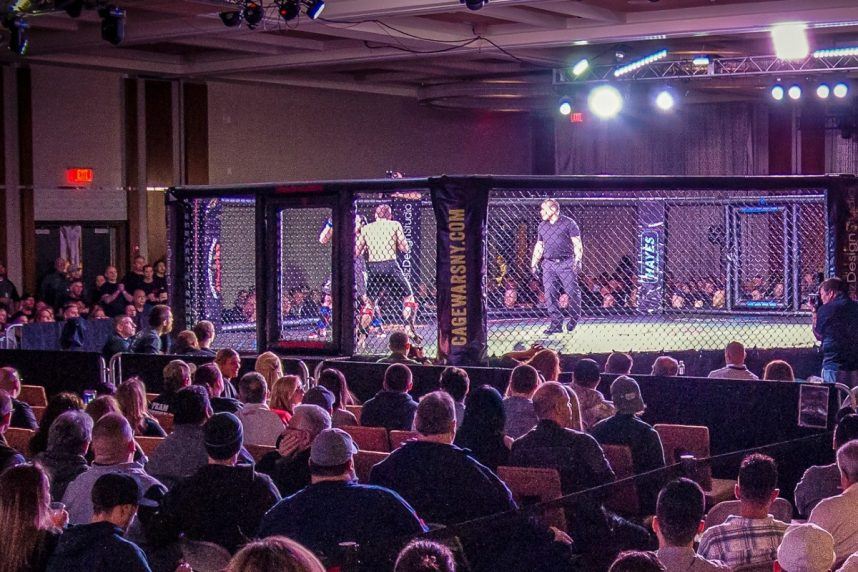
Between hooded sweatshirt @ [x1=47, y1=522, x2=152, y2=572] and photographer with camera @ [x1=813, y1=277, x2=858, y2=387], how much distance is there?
7199mm

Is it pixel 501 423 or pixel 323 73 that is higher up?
pixel 323 73

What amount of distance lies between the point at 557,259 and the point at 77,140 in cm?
1016

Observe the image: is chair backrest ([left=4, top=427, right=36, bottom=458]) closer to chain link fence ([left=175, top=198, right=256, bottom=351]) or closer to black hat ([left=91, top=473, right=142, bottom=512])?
black hat ([left=91, top=473, right=142, bottom=512])

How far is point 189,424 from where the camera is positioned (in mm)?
Result: 5648

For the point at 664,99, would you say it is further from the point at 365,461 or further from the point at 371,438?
the point at 365,461

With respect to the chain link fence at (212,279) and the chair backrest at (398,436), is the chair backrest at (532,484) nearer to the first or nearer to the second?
the chair backrest at (398,436)

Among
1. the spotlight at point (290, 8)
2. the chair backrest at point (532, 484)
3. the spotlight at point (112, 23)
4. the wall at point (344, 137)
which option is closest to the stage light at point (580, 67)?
the wall at point (344, 137)

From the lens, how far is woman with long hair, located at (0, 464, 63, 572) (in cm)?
395

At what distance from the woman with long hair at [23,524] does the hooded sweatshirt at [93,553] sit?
99mm

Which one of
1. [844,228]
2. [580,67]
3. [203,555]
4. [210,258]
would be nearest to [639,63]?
[580,67]

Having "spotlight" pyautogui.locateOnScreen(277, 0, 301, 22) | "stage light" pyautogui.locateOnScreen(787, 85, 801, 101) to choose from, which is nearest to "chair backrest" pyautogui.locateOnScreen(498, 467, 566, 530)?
"spotlight" pyautogui.locateOnScreen(277, 0, 301, 22)

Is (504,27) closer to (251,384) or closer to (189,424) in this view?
(251,384)

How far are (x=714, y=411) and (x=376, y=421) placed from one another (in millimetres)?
2299

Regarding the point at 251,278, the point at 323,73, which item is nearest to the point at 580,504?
the point at 251,278
